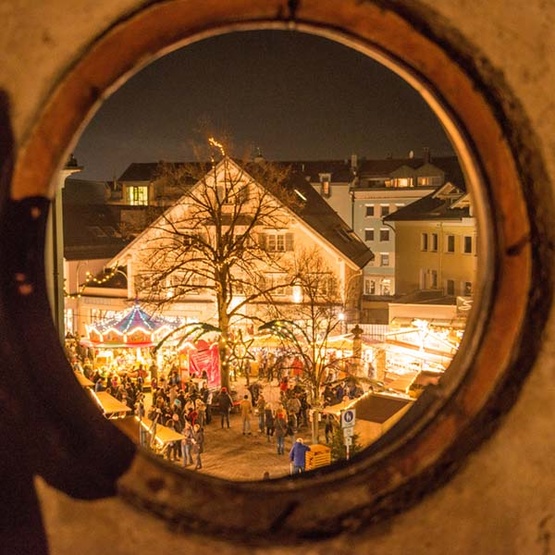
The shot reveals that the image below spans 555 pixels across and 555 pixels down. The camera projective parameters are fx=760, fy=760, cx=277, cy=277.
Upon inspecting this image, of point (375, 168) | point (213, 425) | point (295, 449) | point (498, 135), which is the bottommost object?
point (213, 425)

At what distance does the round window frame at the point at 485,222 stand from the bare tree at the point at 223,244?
1799 cm

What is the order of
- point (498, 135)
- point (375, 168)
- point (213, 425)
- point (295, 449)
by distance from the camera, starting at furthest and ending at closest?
1. point (375, 168)
2. point (213, 425)
3. point (295, 449)
4. point (498, 135)

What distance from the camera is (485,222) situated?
2.14 metres

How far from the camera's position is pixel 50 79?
6.92ft

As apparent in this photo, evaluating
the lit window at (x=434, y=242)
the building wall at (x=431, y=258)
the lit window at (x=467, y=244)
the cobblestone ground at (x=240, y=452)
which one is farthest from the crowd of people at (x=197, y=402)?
the lit window at (x=434, y=242)

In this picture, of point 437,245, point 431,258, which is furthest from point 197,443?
point 431,258

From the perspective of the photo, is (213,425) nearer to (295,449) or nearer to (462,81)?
(295,449)

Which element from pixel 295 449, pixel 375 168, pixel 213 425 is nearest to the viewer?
pixel 295 449

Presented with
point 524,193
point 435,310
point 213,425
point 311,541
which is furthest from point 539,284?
point 435,310

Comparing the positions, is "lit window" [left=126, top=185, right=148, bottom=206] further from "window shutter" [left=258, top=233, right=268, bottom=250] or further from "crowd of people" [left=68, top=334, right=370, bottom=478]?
Result: "crowd of people" [left=68, top=334, right=370, bottom=478]

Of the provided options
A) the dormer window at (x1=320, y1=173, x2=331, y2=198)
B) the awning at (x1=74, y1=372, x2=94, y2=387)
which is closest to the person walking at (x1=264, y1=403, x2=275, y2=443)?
the awning at (x1=74, y1=372, x2=94, y2=387)

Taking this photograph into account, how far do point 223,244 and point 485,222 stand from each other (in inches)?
803

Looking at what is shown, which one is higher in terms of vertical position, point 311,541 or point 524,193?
point 524,193

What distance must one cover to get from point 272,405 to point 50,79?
62.3ft
